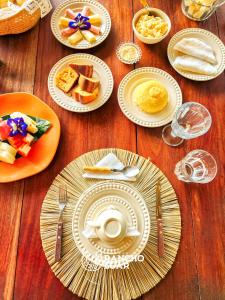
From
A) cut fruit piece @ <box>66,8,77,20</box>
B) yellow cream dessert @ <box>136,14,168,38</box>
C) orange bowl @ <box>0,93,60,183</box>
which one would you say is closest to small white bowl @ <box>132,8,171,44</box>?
yellow cream dessert @ <box>136,14,168,38</box>

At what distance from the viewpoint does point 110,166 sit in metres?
0.88

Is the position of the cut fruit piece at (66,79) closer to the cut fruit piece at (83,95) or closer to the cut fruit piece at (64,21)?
the cut fruit piece at (83,95)

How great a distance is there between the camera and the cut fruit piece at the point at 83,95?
947mm

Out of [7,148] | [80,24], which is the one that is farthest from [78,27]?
[7,148]

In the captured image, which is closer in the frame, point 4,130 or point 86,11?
point 4,130

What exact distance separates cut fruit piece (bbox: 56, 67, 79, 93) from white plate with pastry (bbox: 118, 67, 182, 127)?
0.53 ft

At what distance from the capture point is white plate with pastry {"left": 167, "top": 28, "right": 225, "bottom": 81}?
104 centimetres

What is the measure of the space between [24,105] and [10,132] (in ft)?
0.42

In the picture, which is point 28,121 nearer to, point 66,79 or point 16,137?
point 16,137

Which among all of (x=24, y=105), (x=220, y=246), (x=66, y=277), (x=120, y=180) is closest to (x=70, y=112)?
(x=24, y=105)

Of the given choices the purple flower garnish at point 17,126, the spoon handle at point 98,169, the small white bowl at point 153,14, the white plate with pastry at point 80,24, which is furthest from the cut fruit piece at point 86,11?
the spoon handle at point 98,169

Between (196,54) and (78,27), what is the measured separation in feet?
1.46

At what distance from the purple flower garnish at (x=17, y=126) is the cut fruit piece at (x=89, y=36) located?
40cm

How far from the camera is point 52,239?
0.82m
